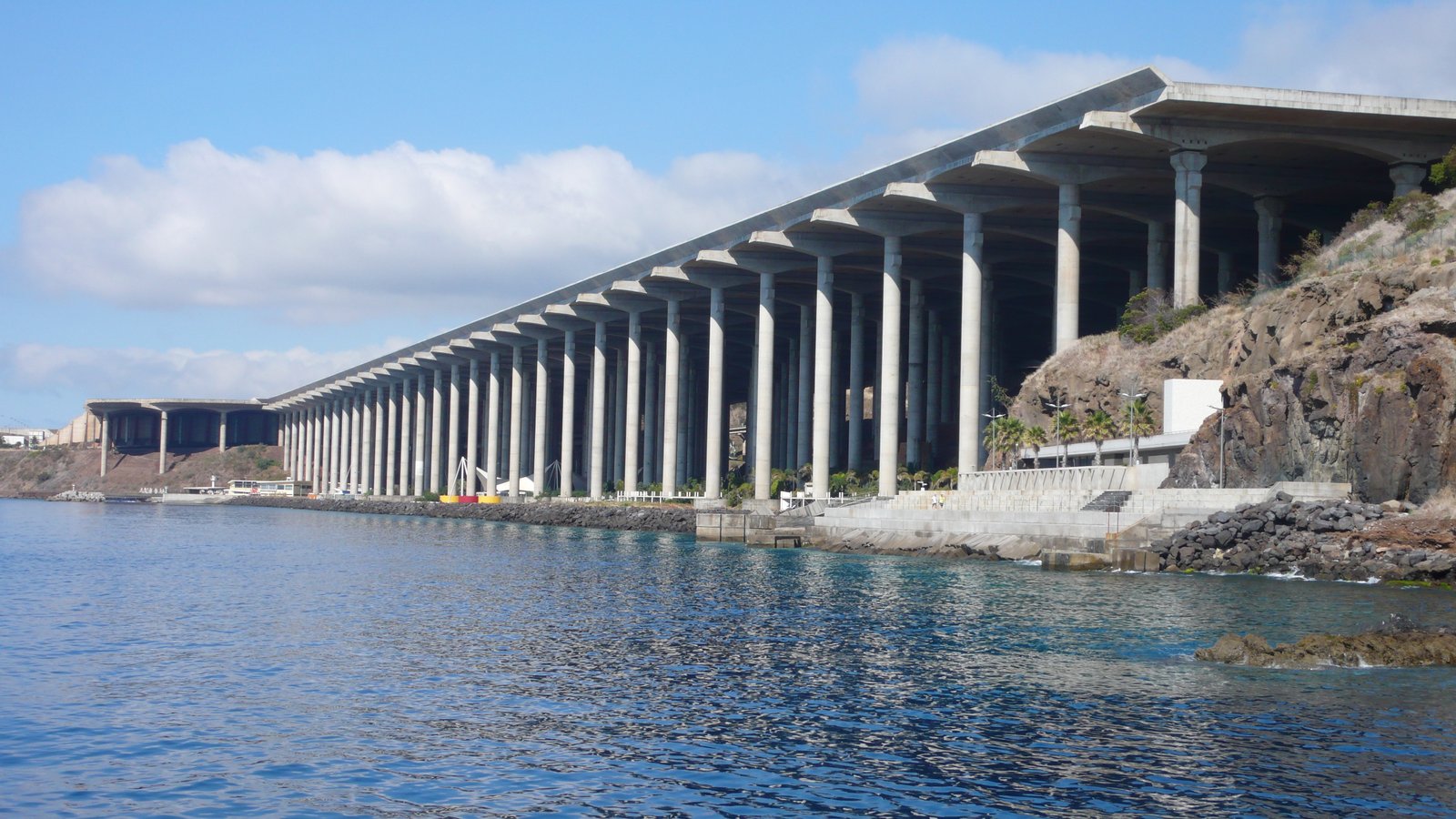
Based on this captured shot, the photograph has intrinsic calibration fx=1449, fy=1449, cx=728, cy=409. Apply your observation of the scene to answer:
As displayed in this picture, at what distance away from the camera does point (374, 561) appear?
213 ft

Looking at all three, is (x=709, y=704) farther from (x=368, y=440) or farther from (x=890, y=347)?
(x=368, y=440)

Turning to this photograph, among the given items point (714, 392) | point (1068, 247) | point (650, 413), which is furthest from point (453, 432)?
point (1068, 247)

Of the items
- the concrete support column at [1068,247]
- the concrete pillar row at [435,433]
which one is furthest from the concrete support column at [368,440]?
the concrete support column at [1068,247]

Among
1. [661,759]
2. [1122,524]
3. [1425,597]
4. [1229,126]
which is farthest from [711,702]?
[1229,126]

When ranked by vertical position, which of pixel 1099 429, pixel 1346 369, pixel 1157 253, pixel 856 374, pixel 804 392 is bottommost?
pixel 1099 429

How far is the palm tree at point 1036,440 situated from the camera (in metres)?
78.7

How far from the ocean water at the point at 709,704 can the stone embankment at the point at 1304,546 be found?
2.50 metres

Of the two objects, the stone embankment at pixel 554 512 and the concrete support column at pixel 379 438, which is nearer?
the stone embankment at pixel 554 512

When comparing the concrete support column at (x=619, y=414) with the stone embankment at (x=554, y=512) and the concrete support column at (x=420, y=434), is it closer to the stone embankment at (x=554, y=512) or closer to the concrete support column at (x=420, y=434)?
the stone embankment at (x=554, y=512)

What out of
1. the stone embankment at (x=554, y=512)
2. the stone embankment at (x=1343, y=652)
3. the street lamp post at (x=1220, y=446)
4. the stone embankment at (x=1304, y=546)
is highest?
the street lamp post at (x=1220, y=446)

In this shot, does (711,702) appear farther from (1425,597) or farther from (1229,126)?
(1229,126)

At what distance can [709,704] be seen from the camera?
25.0 meters

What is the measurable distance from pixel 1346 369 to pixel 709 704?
37397 mm

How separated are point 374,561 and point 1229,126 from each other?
45.9 metres
